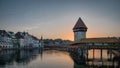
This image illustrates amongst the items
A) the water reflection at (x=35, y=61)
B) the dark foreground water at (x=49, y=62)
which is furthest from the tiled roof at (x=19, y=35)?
the dark foreground water at (x=49, y=62)

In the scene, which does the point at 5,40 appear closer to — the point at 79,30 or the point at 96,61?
the point at 79,30

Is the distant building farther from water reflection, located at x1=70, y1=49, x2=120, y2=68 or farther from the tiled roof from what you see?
water reflection, located at x1=70, y1=49, x2=120, y2=68

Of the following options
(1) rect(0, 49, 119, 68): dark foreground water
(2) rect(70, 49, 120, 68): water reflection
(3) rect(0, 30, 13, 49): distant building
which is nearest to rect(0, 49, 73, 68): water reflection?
(1) rect(0, 49, 119, 68): dark foreground water

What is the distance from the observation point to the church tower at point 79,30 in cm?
5827

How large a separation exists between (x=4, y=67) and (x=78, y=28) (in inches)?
1191

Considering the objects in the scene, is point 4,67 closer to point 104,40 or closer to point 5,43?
point 104,40

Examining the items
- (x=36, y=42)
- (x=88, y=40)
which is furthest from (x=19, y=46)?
(x=88, y=40)

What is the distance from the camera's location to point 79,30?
59844mm

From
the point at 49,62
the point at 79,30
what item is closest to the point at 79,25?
the point at 79,30

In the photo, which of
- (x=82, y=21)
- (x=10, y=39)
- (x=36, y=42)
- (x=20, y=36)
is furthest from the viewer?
→ (x=36, y=42)

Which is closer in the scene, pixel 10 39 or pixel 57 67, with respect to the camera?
pixel 57 67

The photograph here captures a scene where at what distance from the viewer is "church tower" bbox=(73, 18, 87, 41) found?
191ft

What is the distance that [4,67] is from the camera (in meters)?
33.4

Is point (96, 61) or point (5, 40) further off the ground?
point (5, 40)
